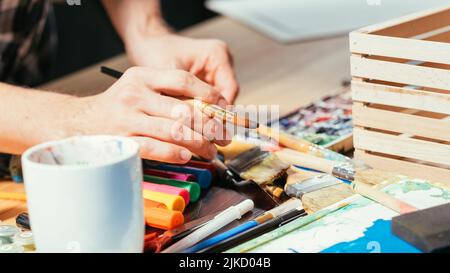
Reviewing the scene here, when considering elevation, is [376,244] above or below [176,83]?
below

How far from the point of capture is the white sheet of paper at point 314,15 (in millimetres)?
1625

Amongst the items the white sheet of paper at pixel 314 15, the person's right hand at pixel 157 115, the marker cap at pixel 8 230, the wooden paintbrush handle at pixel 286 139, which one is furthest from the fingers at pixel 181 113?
the white sheet of paper at pixel 314 15

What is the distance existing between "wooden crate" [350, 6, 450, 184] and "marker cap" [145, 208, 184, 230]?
26cm

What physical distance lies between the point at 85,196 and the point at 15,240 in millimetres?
204

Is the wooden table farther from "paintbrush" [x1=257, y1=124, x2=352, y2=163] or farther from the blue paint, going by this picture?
the blue paint

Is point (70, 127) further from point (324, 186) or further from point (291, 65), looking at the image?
point (291, 65)

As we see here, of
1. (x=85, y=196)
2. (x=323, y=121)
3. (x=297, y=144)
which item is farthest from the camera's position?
(x=323, y=121)

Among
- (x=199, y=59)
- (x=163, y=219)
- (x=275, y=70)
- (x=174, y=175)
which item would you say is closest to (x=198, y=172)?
(x=174, y=175)

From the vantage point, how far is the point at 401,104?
2.66 ft

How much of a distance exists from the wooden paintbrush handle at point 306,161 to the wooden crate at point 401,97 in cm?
4

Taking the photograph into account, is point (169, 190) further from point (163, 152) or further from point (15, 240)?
point (15, 240)

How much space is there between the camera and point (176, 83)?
2.82 feet

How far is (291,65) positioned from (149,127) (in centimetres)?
68
